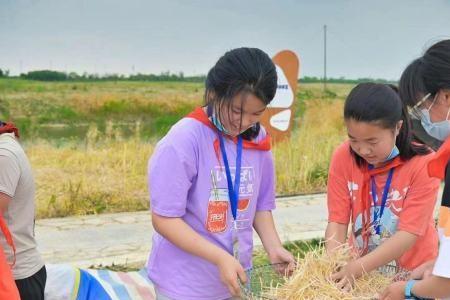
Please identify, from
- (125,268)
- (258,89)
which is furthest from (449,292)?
(125,268)

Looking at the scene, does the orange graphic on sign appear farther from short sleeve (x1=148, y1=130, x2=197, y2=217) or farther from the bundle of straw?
short sleeve (x1=148, y1=130, x2=197, y2=217)

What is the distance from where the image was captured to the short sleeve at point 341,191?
273 cm

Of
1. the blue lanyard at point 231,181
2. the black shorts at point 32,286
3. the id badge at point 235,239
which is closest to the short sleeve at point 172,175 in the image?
the blue lanyard at point 231,181

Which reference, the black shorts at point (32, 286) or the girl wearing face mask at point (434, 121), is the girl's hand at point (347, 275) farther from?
the black shorts at point (32, 286)

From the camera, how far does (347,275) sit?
2.29m

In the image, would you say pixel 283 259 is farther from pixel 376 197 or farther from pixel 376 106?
pixel 376 106

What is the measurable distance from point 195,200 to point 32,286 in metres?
0.95

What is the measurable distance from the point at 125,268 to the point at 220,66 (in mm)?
3179

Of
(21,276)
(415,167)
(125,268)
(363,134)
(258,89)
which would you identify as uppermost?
(258,89)

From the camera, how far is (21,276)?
2.70 metres

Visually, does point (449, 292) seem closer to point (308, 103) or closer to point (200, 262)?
point (200, 262)

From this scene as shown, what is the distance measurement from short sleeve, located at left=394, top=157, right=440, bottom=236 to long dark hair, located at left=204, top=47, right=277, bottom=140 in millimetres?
787

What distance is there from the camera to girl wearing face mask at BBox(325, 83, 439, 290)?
96.0 inches

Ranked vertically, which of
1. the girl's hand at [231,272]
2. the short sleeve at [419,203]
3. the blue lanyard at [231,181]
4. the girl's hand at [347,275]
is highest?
the blue lanyard at [231,181]
